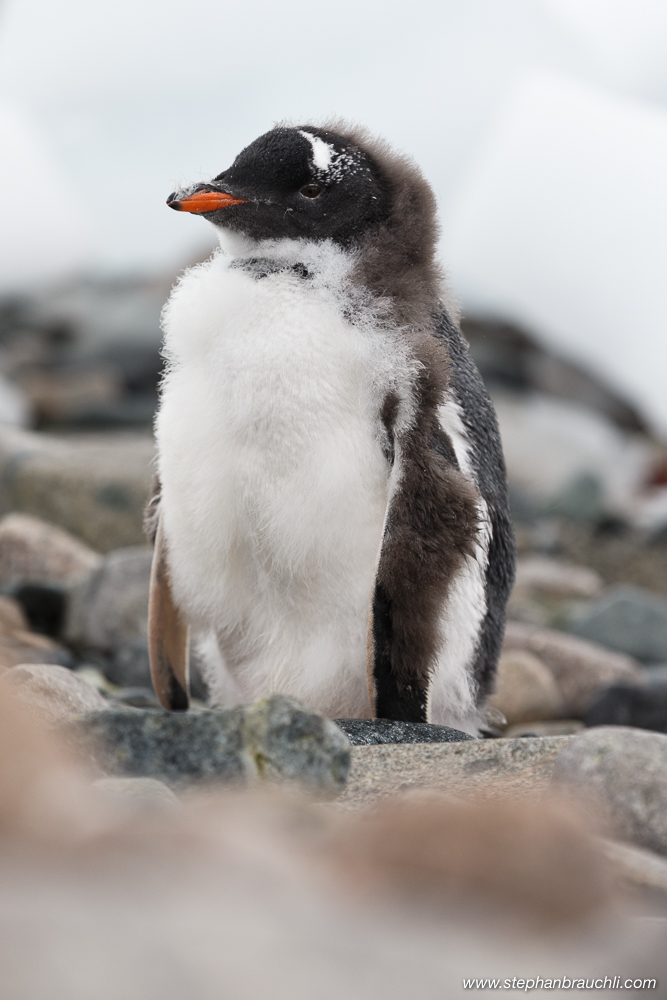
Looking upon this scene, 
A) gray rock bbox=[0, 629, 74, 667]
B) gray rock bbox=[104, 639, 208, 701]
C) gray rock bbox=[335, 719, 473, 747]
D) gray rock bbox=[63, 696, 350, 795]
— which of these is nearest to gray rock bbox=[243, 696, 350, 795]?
gray rock bbox=[63, 696, 350, 795]

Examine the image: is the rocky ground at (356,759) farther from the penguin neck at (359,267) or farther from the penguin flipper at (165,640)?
the penguin neck at (359,267)

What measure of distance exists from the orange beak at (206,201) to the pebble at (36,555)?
2.12 meters

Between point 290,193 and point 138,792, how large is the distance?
1.23 meters

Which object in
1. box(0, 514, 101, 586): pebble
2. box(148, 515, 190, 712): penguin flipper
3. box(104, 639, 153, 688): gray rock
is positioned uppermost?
box(148, 515, 190, 712): penguin flipper

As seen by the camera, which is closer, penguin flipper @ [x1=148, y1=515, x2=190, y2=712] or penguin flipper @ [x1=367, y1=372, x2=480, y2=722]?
penguin flipper @ [x1=367, y1=372, x2=480, y2=722]

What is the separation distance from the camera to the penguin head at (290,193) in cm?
206

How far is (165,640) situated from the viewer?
241 cm

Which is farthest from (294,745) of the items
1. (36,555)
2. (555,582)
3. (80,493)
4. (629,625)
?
(555,582)

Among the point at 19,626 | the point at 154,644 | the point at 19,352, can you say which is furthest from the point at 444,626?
the point at 19,352

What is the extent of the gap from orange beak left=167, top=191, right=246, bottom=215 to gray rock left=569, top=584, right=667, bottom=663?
9.05 feet

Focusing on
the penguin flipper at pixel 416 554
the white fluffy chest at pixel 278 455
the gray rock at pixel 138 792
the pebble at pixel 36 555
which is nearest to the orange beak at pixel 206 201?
the white fluffy chest at pixel 278 455

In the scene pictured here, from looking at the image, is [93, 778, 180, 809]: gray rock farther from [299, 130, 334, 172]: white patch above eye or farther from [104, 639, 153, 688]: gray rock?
[104, 639, 153, 688]: gray rock

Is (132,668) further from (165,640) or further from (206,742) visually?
(206,742)

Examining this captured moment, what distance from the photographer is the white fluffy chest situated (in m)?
1.99
